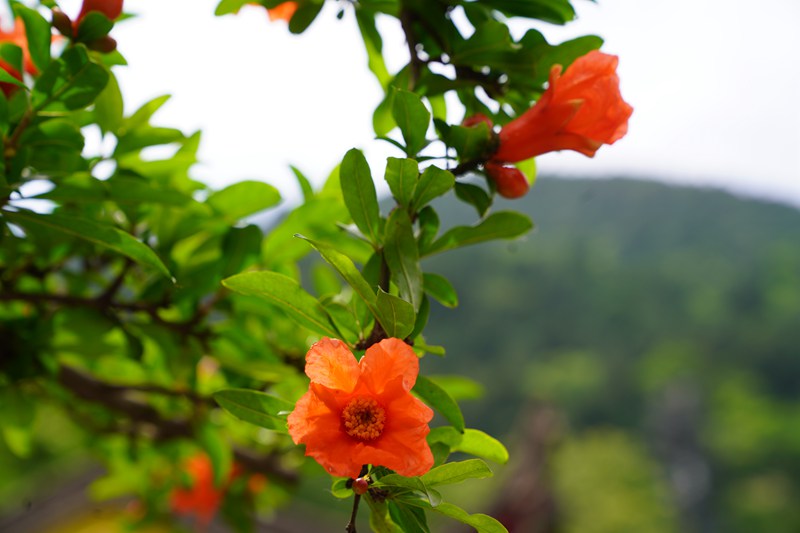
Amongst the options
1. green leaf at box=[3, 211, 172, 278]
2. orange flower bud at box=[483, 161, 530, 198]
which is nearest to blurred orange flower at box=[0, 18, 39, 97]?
green leaf at box=[3, 211, 172, 278]

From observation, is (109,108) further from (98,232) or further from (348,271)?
(348,271)

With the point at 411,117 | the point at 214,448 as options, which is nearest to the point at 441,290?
the point at 411,117

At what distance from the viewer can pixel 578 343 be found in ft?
106

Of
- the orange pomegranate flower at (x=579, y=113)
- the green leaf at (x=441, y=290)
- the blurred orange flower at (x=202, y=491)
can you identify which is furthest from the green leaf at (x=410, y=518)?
the blurred orange flower at (x=202, y=491)

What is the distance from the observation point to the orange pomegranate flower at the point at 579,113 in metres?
Answer: 0.62

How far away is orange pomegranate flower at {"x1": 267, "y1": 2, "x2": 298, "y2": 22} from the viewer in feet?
2.63

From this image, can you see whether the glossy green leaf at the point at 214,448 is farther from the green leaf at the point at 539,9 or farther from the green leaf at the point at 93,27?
the green leaf at the point at 539,9

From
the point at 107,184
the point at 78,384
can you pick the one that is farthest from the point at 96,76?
the point at 78,384

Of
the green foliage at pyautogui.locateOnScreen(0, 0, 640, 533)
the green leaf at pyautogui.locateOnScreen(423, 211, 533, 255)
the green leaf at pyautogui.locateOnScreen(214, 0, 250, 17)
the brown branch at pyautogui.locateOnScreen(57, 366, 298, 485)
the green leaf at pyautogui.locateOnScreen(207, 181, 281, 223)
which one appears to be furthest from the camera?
the brown branch at pyautogui.locateOnScreen(57, 366, 298, 485)

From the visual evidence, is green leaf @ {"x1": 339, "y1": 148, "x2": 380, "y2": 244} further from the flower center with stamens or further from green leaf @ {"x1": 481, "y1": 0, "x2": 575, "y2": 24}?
green leaf @ {"x1": 481, "y1": 0, "x2": 575, "y2": 24}

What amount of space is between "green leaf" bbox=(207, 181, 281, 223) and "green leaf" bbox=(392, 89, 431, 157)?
330mm

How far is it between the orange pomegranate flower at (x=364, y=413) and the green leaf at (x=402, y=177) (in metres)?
0.16

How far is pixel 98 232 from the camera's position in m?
0.64

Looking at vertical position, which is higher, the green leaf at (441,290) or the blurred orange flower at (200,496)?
the green leaf at (441,290)
